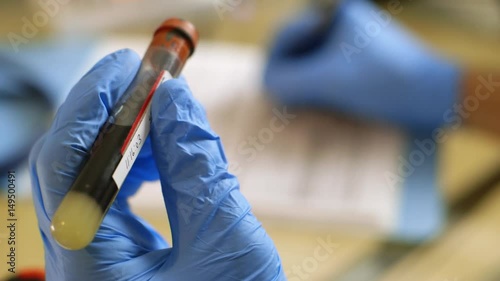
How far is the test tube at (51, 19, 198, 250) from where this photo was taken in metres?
0.33

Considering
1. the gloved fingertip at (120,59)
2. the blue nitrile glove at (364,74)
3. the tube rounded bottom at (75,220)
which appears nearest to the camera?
the tube rounded bottom at (75,220)

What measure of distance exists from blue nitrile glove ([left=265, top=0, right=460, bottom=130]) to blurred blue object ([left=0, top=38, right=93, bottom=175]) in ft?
0.99

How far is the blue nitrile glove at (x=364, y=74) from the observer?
0.74 metres

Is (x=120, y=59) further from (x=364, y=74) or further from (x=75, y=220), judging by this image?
(x=364, y=74)

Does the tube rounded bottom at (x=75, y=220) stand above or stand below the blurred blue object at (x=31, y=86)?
below

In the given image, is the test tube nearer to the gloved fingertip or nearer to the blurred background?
the gloved fingertip

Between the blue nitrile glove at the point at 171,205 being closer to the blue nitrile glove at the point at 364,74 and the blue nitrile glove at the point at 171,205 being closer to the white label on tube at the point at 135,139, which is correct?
the white label on tube at the point at 135,139

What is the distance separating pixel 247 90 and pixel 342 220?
270 mm

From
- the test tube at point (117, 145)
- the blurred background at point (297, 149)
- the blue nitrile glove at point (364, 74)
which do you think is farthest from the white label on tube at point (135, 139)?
the blue nitrile glove at point (364, 74)

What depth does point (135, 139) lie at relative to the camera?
38cm

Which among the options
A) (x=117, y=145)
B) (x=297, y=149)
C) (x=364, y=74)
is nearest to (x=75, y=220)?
(x=117, y=145)

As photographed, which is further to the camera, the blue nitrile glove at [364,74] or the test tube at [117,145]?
the blue nitrile glove at [364,74]

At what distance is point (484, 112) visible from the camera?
76cm

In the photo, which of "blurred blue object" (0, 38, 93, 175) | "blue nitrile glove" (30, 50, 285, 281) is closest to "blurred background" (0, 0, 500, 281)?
"blurred blue object" (0, 38, 93, 175)
